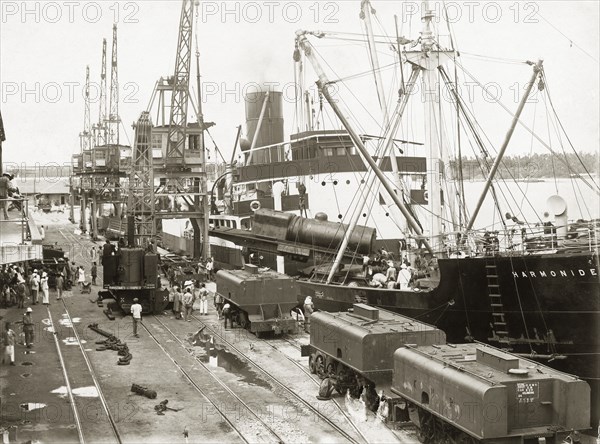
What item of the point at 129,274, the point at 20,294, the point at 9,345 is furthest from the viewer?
the point at 20,294

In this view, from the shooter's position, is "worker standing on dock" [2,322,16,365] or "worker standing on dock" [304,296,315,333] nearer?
"worker standing on dock" [2,322,16,365]

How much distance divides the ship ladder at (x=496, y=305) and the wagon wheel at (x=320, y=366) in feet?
17.1

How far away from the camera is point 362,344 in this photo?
17.2 m

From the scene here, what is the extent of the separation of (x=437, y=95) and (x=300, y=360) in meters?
11.6

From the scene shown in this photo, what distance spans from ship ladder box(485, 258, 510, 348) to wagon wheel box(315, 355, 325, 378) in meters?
5.22

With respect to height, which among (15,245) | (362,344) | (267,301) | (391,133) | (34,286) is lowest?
(34,286)

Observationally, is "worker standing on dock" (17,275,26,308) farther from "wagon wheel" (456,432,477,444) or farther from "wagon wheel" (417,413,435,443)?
"wagon wheel" (456,432,477,444)

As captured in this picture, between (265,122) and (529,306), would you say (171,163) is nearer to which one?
(265,122)

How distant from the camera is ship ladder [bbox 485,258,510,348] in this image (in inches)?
811

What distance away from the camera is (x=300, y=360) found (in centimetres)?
2347

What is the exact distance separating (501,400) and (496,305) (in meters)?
8.37

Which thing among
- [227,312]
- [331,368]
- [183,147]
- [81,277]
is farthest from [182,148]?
[331,368]

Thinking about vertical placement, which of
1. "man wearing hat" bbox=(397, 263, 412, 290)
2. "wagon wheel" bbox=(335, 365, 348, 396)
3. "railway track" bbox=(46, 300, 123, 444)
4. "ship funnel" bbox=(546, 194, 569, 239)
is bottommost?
"railway track" bbox=(46, 300, 123, 444)

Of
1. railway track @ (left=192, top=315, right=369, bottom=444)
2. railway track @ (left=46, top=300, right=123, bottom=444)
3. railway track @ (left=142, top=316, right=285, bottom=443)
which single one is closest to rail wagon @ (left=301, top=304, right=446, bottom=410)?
railway track @ (left=192, top=315, right=369, bottom=444)
